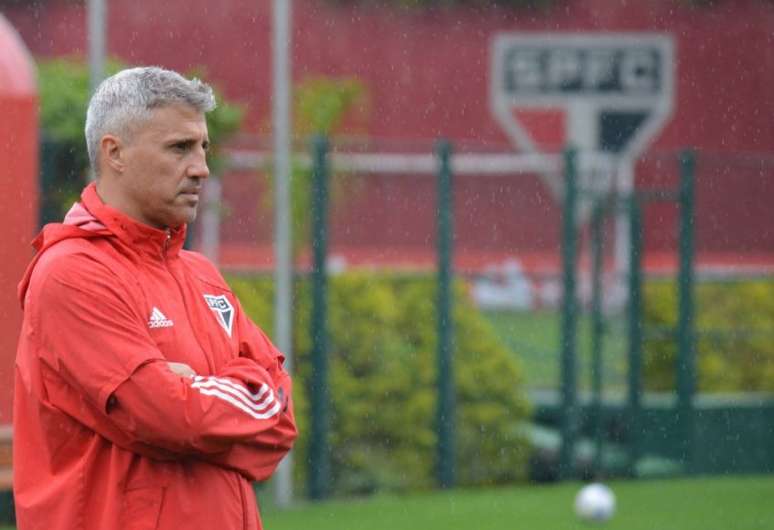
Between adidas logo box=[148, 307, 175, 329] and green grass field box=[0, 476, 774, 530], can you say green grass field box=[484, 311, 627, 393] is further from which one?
adidas logo box=[148, 307, 175, 329]

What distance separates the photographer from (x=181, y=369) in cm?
350

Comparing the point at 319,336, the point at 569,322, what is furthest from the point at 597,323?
the point at 319,336

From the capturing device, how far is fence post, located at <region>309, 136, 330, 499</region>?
10.5 meters

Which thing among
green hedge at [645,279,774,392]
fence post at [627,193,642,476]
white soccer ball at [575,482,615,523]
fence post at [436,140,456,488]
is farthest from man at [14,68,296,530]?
green hedge at [645,279,774,392]

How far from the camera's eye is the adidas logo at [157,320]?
3557mm

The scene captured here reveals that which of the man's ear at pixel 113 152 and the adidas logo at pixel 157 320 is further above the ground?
the man's ear at pixel 113 152

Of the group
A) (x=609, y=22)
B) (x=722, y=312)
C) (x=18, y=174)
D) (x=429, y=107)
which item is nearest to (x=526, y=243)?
(x=722, y=312)

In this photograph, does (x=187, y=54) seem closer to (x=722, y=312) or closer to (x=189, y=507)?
(x=722, y=312)

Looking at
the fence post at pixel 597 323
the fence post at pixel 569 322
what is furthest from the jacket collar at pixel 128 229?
the fence post at pixel 597 323

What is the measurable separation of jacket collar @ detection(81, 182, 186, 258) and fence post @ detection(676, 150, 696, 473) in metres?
8.74

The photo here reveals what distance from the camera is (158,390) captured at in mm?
3396

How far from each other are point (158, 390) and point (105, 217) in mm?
434

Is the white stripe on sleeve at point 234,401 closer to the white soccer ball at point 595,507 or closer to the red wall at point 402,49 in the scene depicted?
the white soccer ball at point 595,507

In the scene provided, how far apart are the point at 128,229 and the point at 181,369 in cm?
33
